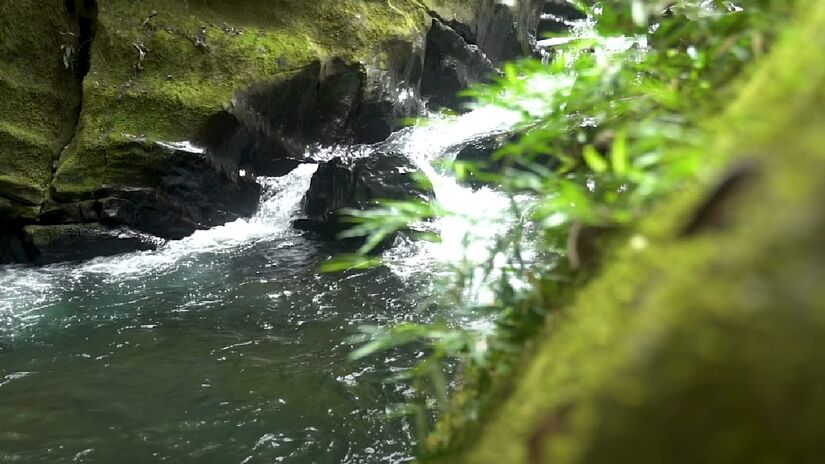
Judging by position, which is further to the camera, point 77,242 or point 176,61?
point 176,61

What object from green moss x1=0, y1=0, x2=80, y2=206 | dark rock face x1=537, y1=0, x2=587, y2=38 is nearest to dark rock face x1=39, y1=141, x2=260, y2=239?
green moss x1=0, y1=0, x2=80, y2=206

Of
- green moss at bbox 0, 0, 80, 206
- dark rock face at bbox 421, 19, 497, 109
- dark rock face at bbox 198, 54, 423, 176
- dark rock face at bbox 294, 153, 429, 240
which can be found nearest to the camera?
green moss at bbox 0, 0, 80, 206

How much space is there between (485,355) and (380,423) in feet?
10.2

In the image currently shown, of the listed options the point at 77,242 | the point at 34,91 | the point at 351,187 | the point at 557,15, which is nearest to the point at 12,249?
the point at 77,242

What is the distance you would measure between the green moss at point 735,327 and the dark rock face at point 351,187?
7.99 m

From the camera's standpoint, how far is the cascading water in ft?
13.8

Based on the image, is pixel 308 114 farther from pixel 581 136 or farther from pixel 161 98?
pixel 581 136

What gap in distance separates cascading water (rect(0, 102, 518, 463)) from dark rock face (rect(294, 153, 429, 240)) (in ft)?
1.74

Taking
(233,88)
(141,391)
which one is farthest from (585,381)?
(233,88)

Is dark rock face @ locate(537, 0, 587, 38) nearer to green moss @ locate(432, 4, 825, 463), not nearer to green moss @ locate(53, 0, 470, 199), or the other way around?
green moss @ locate(53, 0, 470, 199)

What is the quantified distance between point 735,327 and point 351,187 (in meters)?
8.74

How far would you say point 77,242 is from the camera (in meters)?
8.13

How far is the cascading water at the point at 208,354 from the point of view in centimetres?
420

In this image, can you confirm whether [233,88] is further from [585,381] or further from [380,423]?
[585,381]
